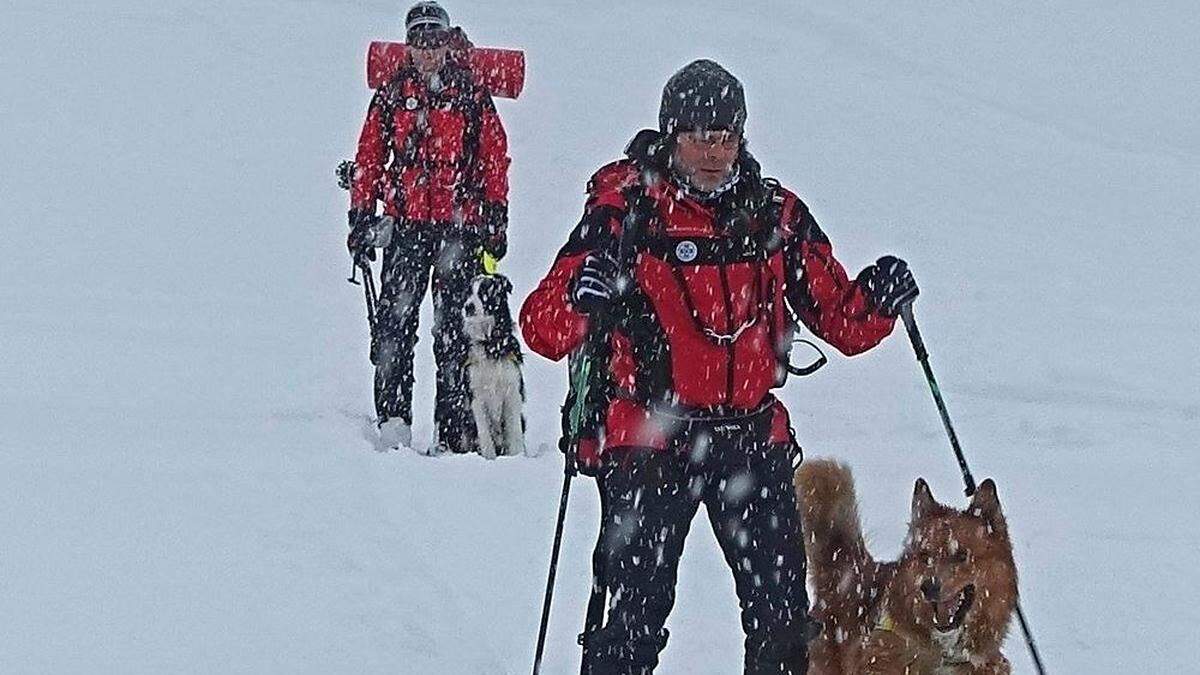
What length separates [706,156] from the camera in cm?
440

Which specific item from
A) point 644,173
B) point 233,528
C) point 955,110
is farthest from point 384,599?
point 955,110

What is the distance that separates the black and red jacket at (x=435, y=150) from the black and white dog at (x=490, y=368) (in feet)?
1.56

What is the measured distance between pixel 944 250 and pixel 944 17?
13.3 meters

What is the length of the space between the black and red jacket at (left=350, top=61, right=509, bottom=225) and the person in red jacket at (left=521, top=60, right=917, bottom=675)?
12.7ft

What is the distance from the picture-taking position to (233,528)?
6.06 meters

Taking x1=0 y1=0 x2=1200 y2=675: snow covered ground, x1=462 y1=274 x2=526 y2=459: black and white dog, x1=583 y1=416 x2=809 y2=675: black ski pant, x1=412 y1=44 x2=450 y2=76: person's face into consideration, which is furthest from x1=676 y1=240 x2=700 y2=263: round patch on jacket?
x1=462 y1=274 x2=526 y2=459: black and white dog

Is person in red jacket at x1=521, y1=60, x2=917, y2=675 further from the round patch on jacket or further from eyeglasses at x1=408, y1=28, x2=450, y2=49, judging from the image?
eyeglasses at x1=408, y1=28, x2=450, y2=49

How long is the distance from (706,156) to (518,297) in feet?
29.2

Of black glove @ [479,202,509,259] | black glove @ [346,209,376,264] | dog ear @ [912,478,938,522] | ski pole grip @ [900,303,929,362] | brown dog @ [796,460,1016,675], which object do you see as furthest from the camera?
black glove @ [346,209,376,264]

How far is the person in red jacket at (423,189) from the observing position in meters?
8.34

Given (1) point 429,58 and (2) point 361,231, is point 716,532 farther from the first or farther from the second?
(2) point 361,231

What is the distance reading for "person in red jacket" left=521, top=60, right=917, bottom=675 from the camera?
4.46 metres

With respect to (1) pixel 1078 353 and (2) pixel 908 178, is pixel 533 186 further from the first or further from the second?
(1) pixel 1078 353

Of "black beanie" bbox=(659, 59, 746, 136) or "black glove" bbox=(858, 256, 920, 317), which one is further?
"black glove" bbox=(858, 256, 920, 317)
